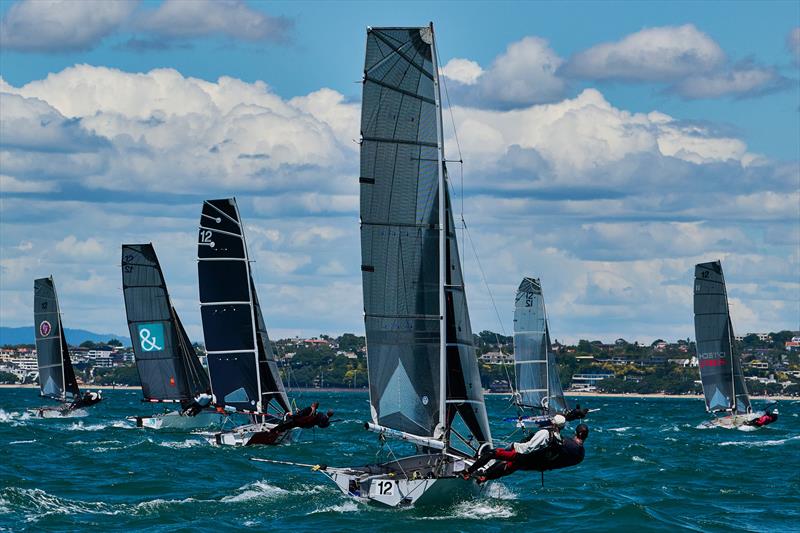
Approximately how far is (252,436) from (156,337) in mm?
18549

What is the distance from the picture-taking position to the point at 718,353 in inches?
3465

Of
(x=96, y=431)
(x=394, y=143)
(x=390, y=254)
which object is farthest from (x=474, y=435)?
(x=96, y=431)

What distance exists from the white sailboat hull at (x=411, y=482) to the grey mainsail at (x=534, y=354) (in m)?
50.0

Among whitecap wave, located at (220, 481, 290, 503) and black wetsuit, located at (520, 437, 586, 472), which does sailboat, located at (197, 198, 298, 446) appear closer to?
whitecap wave, located at (220, 481, 290, 503)

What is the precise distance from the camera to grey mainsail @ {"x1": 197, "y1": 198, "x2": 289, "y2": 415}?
65.5m

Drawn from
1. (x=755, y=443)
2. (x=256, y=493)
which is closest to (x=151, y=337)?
(x=755, y=443)

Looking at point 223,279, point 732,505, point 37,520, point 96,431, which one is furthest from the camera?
point 96,431

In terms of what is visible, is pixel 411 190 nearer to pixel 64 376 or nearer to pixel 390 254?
pixel 390 254

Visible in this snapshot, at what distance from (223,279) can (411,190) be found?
28509mm

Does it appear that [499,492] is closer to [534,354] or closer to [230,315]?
[230,315]

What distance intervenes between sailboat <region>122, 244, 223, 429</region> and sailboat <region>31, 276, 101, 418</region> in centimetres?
1352

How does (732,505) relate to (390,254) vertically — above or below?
below

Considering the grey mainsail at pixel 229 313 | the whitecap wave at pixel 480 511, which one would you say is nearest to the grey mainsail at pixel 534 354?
Result: the grey mainsail at pixel 229 313

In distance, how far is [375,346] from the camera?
39.3 metres
